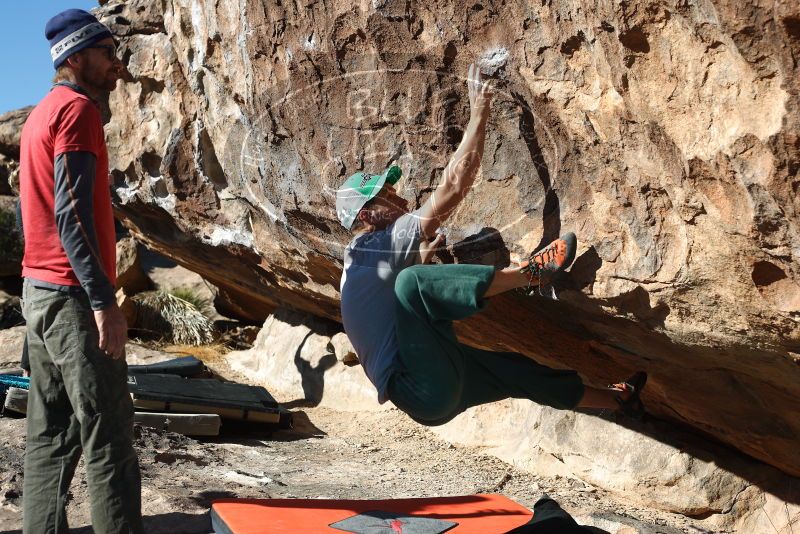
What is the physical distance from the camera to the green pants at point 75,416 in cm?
252

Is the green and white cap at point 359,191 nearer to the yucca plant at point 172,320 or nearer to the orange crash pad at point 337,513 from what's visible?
the orange crash pad at point 337,513

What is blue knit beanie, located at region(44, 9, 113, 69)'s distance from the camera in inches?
102

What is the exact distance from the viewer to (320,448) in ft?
17.0

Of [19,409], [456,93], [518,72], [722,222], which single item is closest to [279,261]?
[19,409]

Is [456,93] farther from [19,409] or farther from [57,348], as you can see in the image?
[19,409]

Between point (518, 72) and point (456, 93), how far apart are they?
0.32 meters

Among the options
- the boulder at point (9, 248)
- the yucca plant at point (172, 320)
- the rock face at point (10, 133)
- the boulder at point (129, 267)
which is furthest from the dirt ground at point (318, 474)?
the boulder at point (9, 248)

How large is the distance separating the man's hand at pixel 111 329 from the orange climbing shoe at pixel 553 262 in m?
1.28

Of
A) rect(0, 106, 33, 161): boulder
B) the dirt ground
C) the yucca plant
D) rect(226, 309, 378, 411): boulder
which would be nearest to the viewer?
the dirt ground

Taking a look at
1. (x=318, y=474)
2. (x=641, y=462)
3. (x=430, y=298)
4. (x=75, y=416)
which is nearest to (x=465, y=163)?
(x=430, y=298)

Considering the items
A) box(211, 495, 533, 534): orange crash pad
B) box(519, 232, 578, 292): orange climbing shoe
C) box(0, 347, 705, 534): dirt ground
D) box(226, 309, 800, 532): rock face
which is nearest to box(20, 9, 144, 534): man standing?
box(211, 495, 533, 534): orange crash pad

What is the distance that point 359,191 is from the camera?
9.96 ft

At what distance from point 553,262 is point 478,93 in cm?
64

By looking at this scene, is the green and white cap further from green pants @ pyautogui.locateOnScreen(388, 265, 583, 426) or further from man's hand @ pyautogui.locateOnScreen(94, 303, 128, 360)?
man's hand @ pyautogui.locateOnScreen(94, 303, 128, 360)
